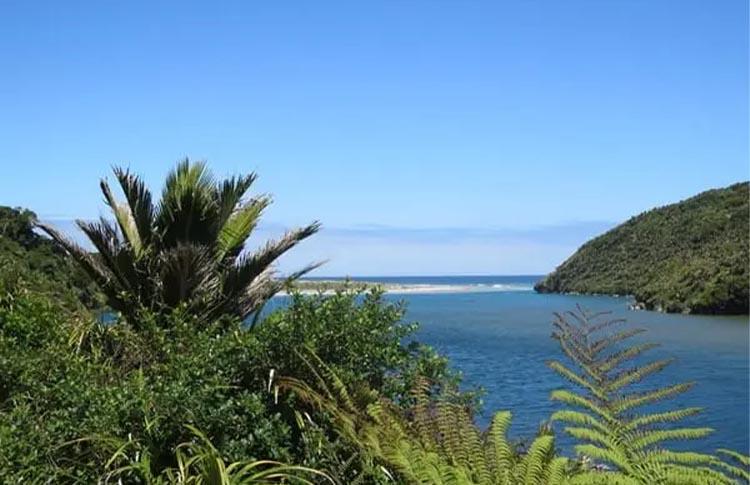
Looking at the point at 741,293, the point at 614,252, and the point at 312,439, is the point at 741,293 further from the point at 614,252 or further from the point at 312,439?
the point at 312,439

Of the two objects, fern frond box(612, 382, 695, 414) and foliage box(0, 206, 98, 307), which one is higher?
foliage box(0, 206, 98, 307)

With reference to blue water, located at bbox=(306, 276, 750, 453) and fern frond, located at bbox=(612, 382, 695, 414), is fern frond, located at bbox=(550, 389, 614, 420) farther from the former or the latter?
blue water, located at bbox=(306, 276, 750, 453)

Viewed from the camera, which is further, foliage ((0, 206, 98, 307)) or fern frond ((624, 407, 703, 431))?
foliage ((0, 206, 98, 307))

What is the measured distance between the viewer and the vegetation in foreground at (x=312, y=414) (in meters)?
3.47

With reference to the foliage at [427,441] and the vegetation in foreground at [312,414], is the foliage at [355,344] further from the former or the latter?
the foliage at [427,441]

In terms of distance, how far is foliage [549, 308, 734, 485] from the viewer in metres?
3.19

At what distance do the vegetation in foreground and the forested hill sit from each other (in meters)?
61.3

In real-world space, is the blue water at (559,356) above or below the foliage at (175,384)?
below

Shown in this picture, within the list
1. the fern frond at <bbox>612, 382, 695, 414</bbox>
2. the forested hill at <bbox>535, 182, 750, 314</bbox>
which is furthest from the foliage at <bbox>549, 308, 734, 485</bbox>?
the forested hill at <bbox>535, 182, 750, 314</bbox>

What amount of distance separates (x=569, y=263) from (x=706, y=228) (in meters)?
44.5

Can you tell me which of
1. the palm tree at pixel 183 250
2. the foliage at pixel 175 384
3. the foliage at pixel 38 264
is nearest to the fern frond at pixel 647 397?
the foliage at pixel 175 384

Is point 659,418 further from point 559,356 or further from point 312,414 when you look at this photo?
point 559,356

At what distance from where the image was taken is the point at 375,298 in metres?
5.52

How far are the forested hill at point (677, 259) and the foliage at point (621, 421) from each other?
61935 mm
